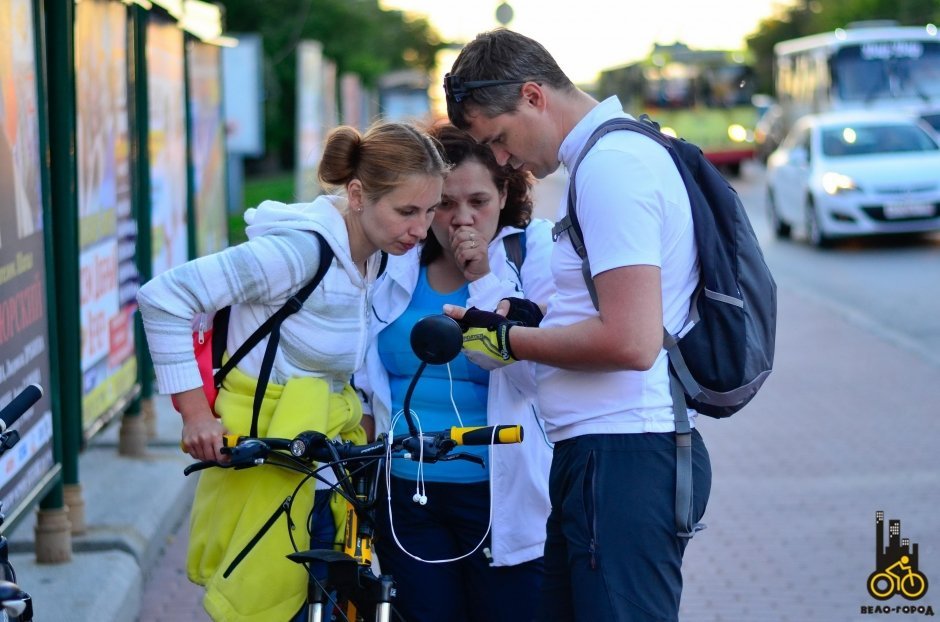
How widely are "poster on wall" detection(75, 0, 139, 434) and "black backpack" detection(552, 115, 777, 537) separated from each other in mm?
3755

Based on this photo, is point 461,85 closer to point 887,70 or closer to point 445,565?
point 445,565

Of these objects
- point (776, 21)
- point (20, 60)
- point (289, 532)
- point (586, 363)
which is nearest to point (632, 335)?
point (586, 363)

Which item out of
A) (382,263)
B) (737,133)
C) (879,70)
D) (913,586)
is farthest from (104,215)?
(737,133)

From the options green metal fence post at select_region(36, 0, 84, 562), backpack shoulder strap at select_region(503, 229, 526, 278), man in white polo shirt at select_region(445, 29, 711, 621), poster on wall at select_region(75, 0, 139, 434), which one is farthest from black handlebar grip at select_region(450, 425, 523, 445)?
poster on wall at select_region(75, 0, 139, 434)

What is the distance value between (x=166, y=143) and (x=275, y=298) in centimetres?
526

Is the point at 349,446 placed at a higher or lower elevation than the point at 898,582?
higher

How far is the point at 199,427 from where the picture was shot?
10.4 ft

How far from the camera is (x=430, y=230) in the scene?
12.4 feet

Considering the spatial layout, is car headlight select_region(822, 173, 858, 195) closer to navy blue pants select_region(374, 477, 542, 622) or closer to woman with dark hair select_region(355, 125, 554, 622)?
woman with dark hair select_region(355, 125, 554, 622)

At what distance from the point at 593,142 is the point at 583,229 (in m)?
0.19

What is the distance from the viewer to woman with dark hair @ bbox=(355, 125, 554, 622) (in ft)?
11.8

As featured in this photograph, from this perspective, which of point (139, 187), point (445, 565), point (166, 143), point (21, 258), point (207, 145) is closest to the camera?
point (445, 565)

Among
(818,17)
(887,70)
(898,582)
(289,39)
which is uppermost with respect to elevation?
(818,17)

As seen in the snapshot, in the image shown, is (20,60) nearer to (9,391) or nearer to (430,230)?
(9,391)
